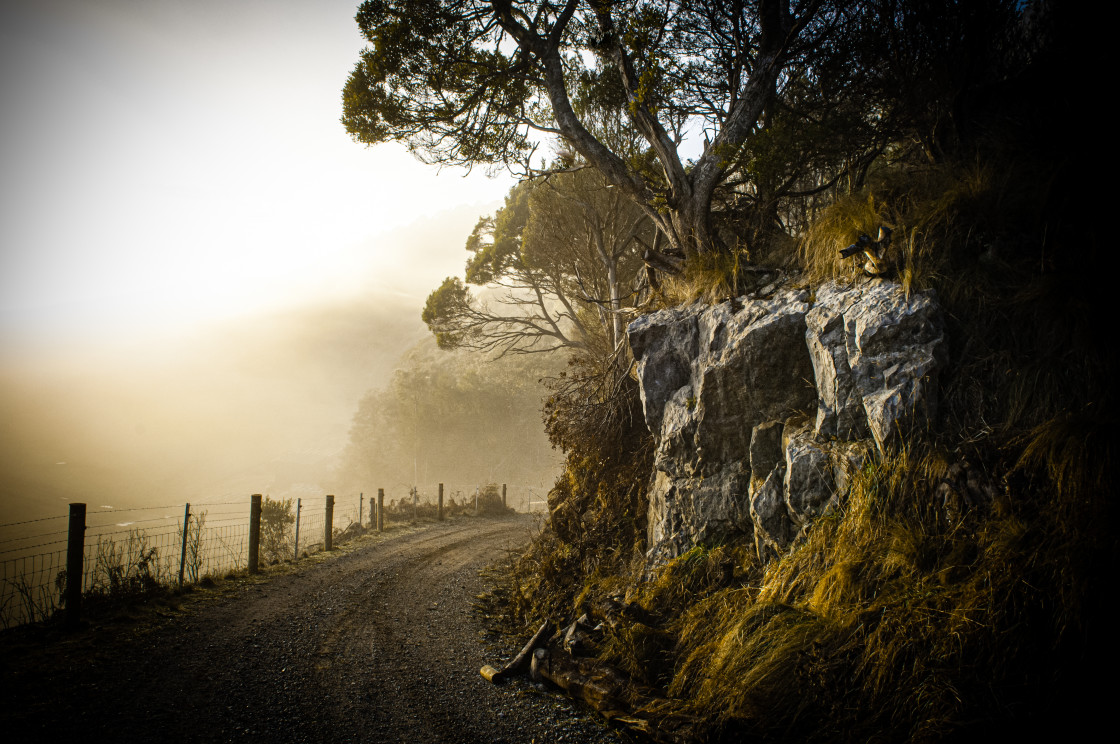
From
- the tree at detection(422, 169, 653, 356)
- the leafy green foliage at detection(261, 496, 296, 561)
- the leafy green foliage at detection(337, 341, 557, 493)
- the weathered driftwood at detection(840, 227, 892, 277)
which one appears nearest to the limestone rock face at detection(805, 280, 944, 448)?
the weathered driftwood at detection(840, 227, 892, 277)

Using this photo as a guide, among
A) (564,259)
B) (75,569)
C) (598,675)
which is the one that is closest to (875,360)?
(598,675)

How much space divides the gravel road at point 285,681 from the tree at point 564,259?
6636 mm

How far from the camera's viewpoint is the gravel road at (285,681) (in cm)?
333

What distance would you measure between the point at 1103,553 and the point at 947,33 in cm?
586

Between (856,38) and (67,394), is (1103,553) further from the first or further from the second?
(67,394)

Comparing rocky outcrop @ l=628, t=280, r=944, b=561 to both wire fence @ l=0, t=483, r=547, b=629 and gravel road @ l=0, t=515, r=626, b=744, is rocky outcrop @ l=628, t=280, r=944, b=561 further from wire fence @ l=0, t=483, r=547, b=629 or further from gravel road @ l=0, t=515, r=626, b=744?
wire fence @ l=0, t=483, r=547, b=629

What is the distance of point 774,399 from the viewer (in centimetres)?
484

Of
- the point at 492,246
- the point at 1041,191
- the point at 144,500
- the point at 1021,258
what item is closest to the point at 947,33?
the point at 1041,191

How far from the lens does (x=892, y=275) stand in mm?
4285

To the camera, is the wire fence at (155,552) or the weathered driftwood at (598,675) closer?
the weathered driftwood at (598,675)

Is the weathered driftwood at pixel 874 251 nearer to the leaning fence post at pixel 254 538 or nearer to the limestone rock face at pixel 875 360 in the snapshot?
the limestone rock face at pixel 875 360

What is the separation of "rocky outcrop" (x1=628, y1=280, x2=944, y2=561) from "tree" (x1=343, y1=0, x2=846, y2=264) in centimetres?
173

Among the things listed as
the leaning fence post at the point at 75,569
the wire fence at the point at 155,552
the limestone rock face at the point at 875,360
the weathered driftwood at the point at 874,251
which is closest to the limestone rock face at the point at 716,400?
the limestone rock face at the point at 875,360

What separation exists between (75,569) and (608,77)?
37.0 ft
